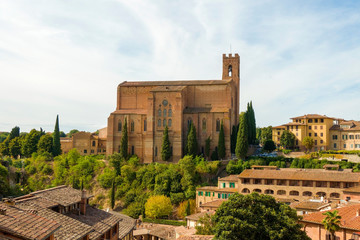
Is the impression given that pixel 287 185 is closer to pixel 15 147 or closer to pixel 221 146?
pixel 221 146

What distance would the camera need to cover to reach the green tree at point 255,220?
21.2 meters

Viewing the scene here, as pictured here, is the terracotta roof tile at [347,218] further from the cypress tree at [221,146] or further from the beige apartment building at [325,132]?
the beige apartment building at [325,132]

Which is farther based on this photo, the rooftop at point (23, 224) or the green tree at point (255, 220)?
the green tree at point (255, 220)

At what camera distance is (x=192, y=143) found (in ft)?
193

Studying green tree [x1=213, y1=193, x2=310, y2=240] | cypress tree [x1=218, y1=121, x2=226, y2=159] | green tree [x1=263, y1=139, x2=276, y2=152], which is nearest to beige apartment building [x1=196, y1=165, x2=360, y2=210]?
cypress tree [x1=218, y1=121, x2=226, y2=159]

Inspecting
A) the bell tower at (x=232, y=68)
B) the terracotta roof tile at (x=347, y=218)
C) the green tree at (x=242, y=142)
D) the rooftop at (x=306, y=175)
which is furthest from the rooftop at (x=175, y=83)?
the terracotta roof tile at (x=347, y=218)

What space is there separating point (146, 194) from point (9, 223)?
40231mm

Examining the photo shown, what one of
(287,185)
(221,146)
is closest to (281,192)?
(287,185)

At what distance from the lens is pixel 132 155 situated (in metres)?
62.9

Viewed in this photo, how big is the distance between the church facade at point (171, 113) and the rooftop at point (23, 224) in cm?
4583

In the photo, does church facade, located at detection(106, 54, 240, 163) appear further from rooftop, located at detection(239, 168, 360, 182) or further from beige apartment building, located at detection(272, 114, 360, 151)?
rooftop, located at detection(239, 168, 360, 182)

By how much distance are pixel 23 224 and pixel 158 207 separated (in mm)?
34868

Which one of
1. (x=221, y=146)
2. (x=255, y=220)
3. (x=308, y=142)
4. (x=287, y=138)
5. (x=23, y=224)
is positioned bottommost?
(x=255, y=220)

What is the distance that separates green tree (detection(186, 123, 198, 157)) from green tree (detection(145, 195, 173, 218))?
11.7 metres
